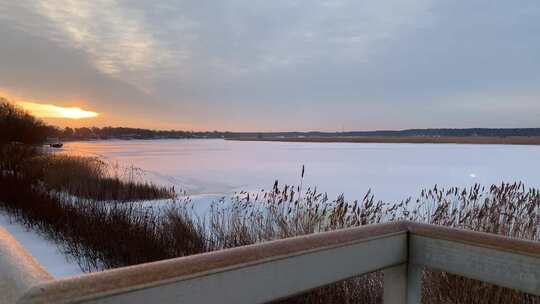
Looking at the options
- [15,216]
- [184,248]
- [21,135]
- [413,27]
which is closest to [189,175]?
[15,216]

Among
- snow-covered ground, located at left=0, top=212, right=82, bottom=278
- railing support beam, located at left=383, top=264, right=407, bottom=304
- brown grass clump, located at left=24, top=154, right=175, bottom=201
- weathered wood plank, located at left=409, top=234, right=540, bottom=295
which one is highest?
weathered wood plank, located at left=409, top=234, right=540, bottom=295

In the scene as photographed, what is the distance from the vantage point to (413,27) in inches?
466

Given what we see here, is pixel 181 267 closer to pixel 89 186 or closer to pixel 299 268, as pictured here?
pixel 299 268

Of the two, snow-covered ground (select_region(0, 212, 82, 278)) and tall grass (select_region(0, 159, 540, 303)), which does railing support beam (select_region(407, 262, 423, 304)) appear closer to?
tall grass (select_region(0, 159, 540, 303))

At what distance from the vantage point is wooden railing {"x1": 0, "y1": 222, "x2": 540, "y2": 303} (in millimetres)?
759

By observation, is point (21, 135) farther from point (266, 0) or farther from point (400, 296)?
point (400, 296)

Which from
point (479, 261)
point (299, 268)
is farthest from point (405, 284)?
point (299, 268)

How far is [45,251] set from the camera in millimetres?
6156

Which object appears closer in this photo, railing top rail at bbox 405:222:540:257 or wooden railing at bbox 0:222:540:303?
wooden railing at bbox 0:222:540:303

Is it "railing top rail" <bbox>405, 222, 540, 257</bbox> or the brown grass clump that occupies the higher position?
"railing top rail" <bbox>405, 222, 540, 257</bbox>

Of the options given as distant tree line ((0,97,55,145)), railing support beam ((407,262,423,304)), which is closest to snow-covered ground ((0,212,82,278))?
railing support beam ((407,262,423,304))

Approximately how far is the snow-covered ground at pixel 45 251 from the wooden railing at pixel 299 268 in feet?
14.5

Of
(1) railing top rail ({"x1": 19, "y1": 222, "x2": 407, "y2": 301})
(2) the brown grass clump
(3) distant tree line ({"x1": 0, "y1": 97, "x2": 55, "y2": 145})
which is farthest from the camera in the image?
(3) distant tree line ({"x1": 0, "y1": 97, "x2": 55, "y2": 145})

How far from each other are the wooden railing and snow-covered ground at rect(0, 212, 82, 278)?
4.41 meters
